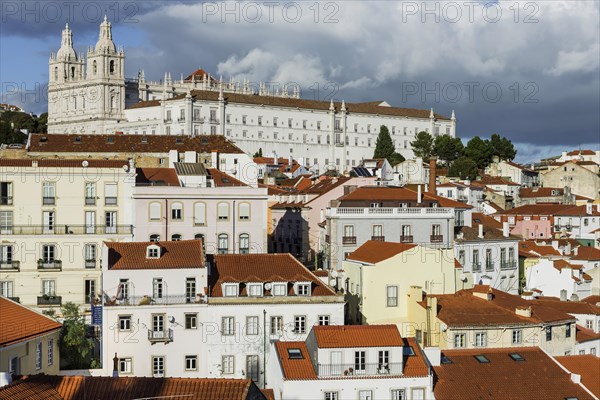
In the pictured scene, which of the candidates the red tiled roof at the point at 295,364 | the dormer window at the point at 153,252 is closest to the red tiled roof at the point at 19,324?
the dormer window at the point at 153,252

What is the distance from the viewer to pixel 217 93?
15325 cm

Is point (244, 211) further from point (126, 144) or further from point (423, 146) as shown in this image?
point (423, 146)

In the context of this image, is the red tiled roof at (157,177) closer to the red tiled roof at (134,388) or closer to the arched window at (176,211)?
the arched window at (176,211)

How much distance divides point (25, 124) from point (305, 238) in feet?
422

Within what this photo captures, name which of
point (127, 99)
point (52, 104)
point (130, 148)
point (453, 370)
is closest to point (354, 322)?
point (453, 370)

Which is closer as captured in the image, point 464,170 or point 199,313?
point 199,313

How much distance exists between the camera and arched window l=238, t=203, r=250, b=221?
51.7 m

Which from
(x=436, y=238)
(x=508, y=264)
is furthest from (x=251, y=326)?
(x=508, y=264)

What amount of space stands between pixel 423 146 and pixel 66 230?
10968 centimetres

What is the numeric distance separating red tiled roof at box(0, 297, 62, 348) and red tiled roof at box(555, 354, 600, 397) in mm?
19349

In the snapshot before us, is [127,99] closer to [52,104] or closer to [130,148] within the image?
[52,104]

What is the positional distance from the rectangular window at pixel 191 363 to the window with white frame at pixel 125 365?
2.18 meters

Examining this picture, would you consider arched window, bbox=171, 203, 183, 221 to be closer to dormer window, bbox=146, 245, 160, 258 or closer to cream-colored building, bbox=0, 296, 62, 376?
dormer window, bbox=146, 245, 160, 258

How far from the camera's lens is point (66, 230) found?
1946 inches
